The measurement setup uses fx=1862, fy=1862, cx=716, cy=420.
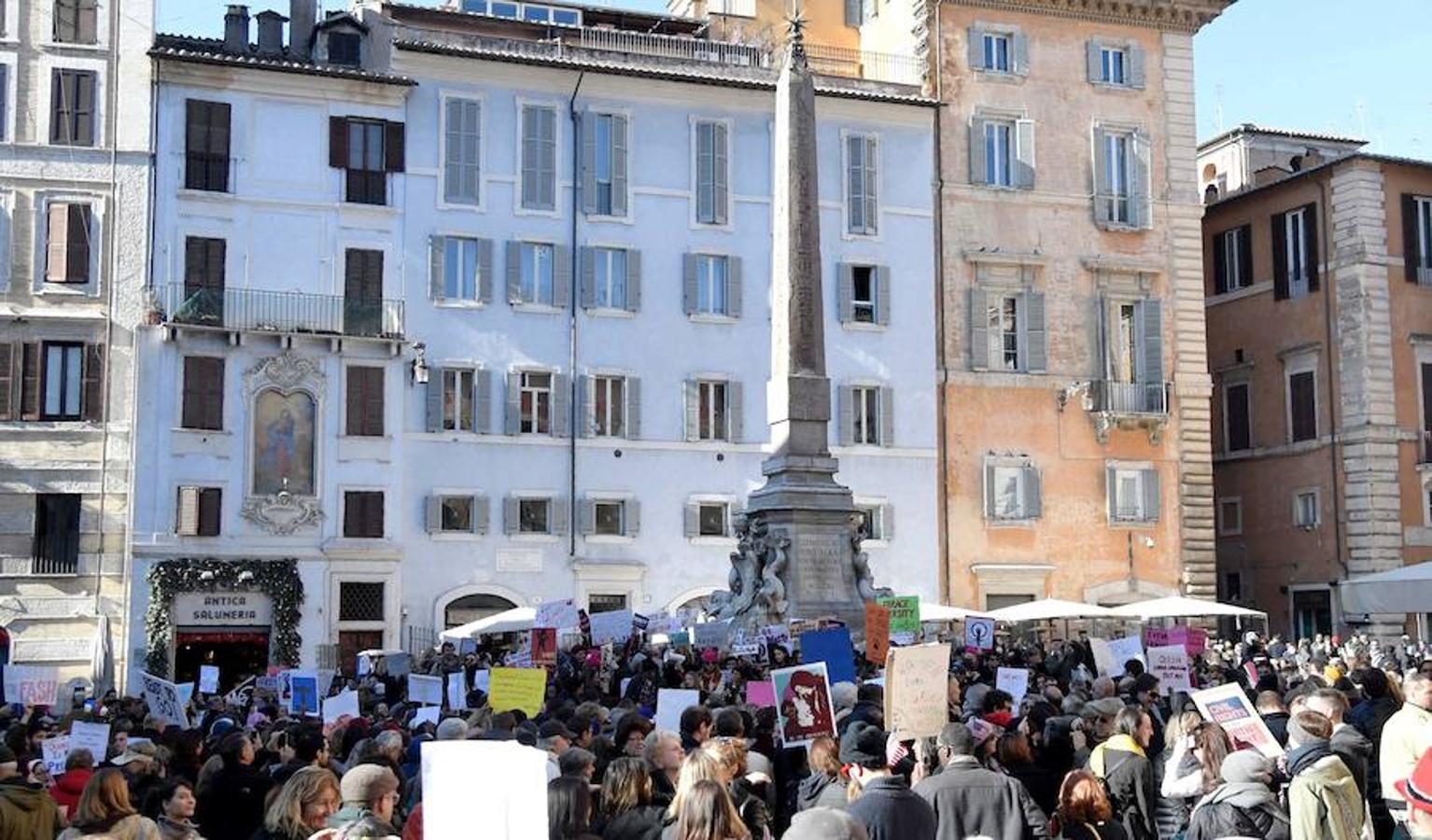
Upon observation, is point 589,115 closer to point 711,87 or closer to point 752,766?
point 711,87

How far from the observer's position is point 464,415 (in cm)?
3666

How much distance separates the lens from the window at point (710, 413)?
38312 mm

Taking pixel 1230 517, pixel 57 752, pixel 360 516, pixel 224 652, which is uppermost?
pixel 1230 517

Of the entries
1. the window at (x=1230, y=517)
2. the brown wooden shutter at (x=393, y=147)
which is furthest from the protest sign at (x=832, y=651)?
the window at (x=1230, y=517)

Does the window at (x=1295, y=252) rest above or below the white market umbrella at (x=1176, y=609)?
above

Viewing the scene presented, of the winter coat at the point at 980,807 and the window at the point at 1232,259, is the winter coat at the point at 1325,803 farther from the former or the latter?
the window at the point at 1232,259

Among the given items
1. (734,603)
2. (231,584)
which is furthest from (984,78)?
(734,603)

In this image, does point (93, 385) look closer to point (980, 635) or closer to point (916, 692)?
point (980, 635)

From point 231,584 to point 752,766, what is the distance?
26.1 meters

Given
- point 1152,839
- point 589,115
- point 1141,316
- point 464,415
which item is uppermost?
point 589,115

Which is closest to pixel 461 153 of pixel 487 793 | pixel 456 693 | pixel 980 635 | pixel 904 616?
pixel 980 635

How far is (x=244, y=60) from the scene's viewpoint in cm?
3575

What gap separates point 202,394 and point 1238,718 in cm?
2740

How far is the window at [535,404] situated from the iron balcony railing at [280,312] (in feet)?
8.99
